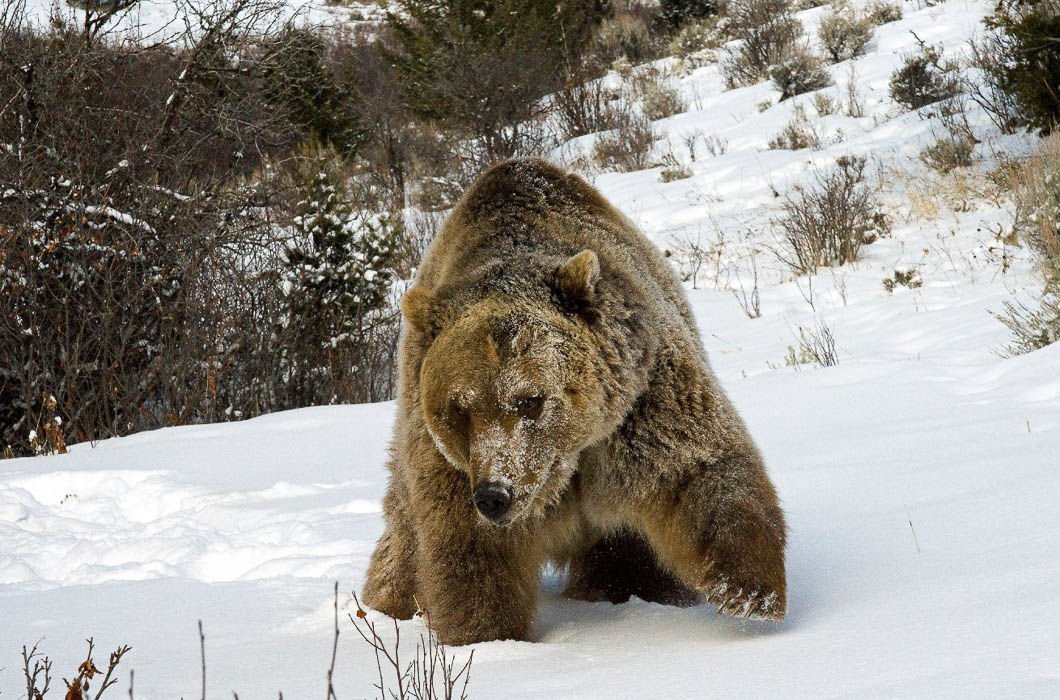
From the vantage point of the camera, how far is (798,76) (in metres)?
18.7

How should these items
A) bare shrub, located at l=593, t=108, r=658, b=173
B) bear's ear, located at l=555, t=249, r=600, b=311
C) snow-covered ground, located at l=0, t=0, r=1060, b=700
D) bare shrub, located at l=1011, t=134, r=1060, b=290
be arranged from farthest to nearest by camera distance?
bare shrub, located at l=593, t=108, r=658, b=173 < bare shrub, located at l=1011, t=134, r=1060, b=290 < bear's ear, located at l=555, t=249, r=600, b=311 < snow-covered ground, located at l=0, t=0, r=1060, b=700

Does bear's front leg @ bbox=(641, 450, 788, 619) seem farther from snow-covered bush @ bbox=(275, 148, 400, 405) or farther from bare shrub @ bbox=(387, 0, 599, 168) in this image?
bare shrub @ bbox=(387, 0, 599, 168)

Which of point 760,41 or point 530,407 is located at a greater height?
point 760,41

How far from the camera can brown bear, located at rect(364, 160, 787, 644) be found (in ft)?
9.82

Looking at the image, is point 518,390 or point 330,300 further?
point 330,300

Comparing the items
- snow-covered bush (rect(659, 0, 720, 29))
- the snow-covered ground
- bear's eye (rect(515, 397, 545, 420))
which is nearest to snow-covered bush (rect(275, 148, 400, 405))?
the snow-covered ground

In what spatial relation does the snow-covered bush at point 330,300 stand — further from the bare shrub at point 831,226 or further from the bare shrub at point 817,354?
the bare shrub at point 831,226

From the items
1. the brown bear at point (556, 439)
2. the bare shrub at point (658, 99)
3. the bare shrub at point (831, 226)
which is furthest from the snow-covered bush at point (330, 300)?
the bare shrub at point (658, 99)

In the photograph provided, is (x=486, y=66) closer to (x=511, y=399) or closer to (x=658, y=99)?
(x=658, y=99)

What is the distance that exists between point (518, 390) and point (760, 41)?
786 inches

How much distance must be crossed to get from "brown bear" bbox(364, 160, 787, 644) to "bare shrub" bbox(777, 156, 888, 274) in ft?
31.0

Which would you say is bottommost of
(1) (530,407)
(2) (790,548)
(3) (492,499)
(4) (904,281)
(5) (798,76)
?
(2) (790,548)

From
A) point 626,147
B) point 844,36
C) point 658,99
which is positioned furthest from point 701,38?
point 626,147

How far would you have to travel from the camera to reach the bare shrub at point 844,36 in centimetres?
1980
